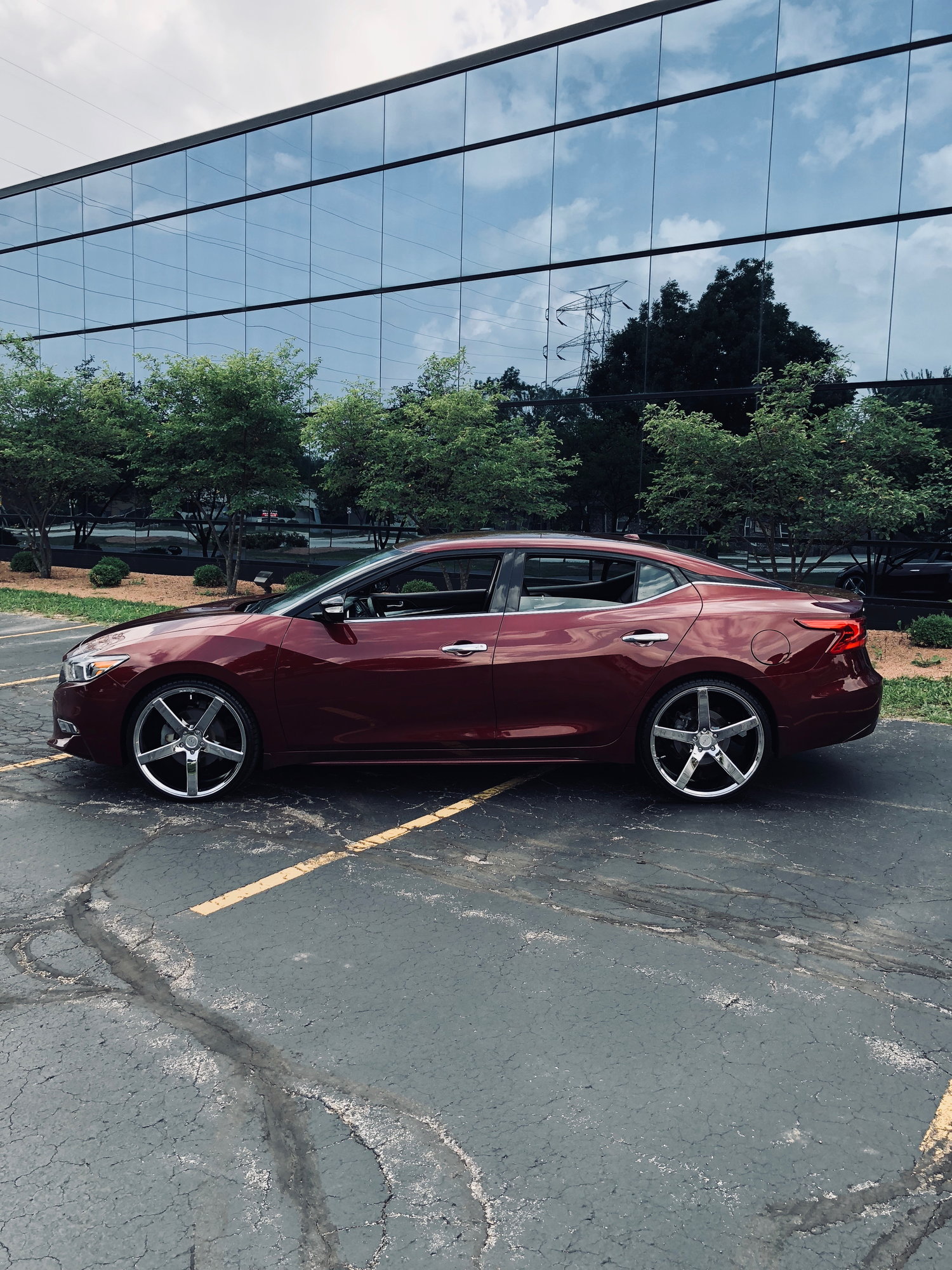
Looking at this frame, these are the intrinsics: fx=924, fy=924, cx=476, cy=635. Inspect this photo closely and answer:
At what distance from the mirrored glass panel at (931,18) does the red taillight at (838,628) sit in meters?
12.8

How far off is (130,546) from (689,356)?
15.9m

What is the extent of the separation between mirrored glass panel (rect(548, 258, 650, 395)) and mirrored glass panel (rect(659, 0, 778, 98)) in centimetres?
303

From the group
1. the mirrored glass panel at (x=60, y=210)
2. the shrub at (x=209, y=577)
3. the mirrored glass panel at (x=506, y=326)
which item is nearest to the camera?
the mirrored glass panel at (x=506, y=326)

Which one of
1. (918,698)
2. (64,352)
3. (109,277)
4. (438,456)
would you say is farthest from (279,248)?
(918,698)

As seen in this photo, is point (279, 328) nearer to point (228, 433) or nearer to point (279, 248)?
point (279, 248)

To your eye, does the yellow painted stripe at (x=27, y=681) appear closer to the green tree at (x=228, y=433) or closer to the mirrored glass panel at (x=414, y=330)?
the green tree at (x=228, y=433)

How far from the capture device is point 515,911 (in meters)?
4.09

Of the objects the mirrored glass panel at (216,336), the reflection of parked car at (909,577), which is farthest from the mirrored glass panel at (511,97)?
the reflection of parked car at (909,577)

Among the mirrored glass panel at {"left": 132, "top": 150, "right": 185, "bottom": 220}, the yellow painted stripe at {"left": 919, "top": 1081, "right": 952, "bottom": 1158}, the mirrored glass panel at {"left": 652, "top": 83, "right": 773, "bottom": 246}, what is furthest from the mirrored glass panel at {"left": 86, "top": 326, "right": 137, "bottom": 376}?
the yellow painted stripe at {"left": 919, "top": 1081, "right": 952, "bottom": 1158}

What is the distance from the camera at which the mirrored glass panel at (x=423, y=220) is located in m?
18.5

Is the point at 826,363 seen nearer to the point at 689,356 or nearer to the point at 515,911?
the point at 689,356

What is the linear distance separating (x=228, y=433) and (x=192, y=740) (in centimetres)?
1284

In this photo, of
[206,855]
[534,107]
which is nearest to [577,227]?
[534,107]

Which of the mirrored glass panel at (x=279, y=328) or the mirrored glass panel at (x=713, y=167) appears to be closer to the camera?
the mirrored glass panel at (x=713, y=167)
